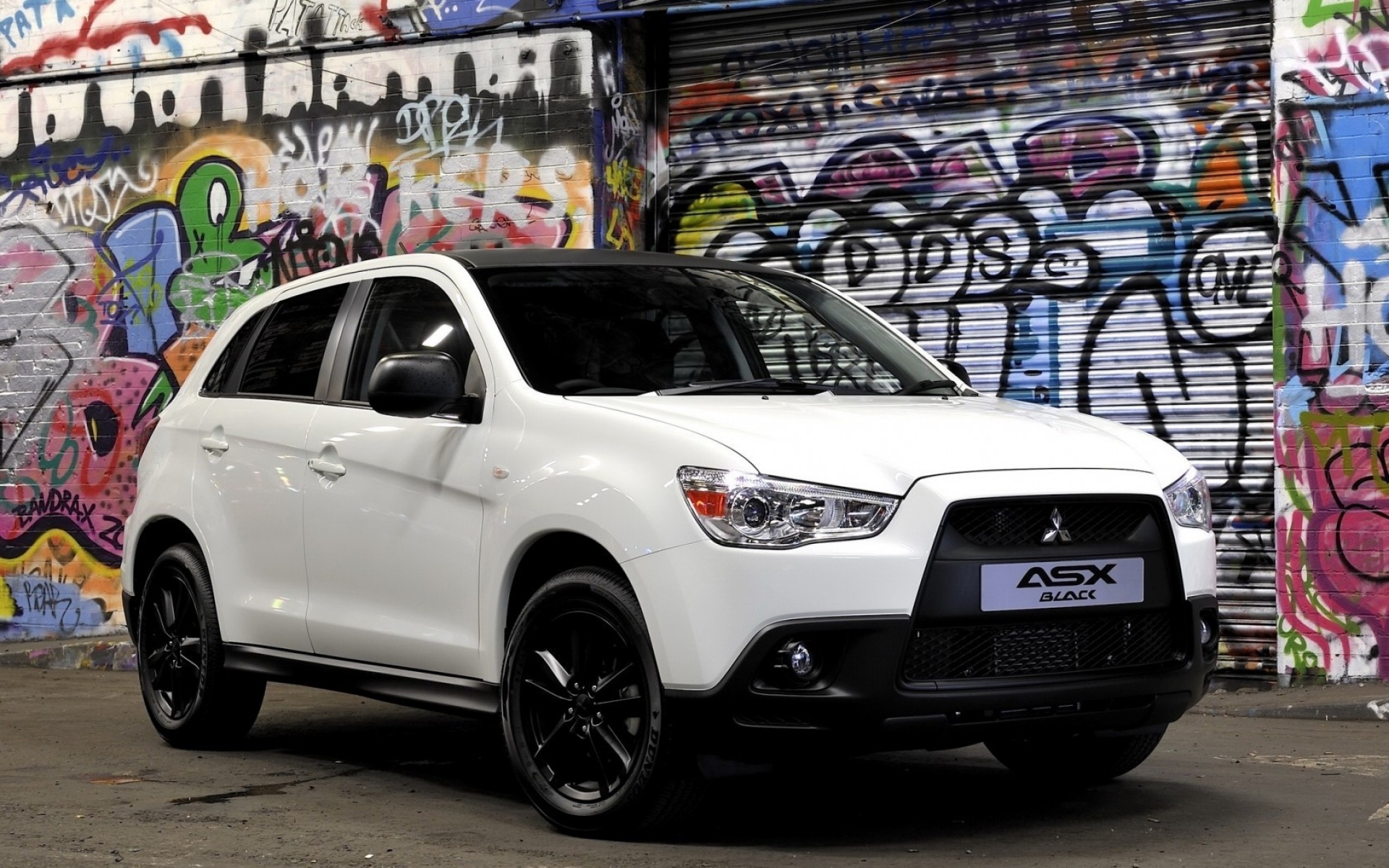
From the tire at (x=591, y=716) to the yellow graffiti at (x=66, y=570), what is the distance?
7.79m

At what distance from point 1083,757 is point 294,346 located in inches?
129

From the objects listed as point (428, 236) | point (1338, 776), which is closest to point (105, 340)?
point (428, 236)

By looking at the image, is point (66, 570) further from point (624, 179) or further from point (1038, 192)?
point (1038, 192)

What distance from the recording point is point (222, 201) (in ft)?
40.3

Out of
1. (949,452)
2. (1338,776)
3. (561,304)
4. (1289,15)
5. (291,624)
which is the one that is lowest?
(1338,776)

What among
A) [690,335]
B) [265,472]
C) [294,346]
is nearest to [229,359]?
[294,346]

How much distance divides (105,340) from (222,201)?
1.33 meters

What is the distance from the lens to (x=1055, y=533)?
498cm

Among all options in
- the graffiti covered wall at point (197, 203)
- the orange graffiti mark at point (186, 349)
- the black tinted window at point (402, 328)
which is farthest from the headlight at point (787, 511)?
the orange graffiti mark at point (186, 349)

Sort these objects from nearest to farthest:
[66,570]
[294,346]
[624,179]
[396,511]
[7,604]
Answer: [396,511]
[294,346]
[624,179]
[66,570]
[7,604]

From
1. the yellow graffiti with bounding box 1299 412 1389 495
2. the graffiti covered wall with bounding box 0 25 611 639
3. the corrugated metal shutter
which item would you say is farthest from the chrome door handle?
the yellow graffiti with bounding box 1299 412 1389 495

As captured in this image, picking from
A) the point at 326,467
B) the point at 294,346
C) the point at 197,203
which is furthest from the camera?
the point at 197,203

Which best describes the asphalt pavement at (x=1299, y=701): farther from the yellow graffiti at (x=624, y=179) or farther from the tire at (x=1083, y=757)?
the yellow graffiti at (x=624, y=179)

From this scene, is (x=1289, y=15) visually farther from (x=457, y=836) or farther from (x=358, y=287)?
(x=457, y=836)
